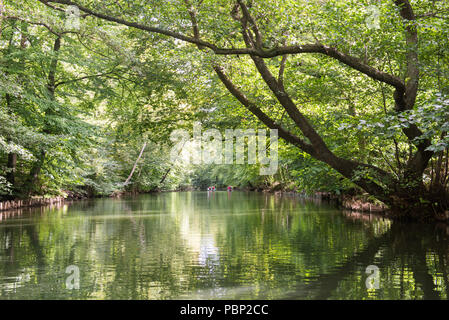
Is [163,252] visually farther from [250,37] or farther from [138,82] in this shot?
[138,82]

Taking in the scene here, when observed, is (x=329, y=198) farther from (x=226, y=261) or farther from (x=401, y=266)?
(x=226, y=261)

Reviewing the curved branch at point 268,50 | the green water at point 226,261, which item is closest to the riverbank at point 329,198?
the green water at point 226,261

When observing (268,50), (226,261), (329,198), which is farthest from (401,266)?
(329,198)

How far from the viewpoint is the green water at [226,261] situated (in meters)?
5.32

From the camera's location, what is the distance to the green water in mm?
5316

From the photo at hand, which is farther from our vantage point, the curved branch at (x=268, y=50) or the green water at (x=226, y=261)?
the curved branch at (x=268, y=50)

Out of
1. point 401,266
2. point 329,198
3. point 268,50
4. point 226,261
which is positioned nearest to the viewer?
point 401,266

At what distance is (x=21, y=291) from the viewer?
531cm

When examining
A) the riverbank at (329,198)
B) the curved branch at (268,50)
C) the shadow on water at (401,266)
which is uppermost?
the curved branch at (268,50)

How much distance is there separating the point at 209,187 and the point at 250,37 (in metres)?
67.8

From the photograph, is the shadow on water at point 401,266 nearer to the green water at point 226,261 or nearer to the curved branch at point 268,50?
the green water at point 226,261

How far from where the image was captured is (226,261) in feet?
23.9

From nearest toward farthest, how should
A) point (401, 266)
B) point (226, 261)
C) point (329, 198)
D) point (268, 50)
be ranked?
point (401, 266) < point (226, 261) < point (268, 50) < point (329, 198)

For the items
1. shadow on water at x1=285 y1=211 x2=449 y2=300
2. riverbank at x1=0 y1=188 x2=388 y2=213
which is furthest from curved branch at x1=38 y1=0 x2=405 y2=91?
riverbank at x1=0 y1=188 x2=388 y2=213
